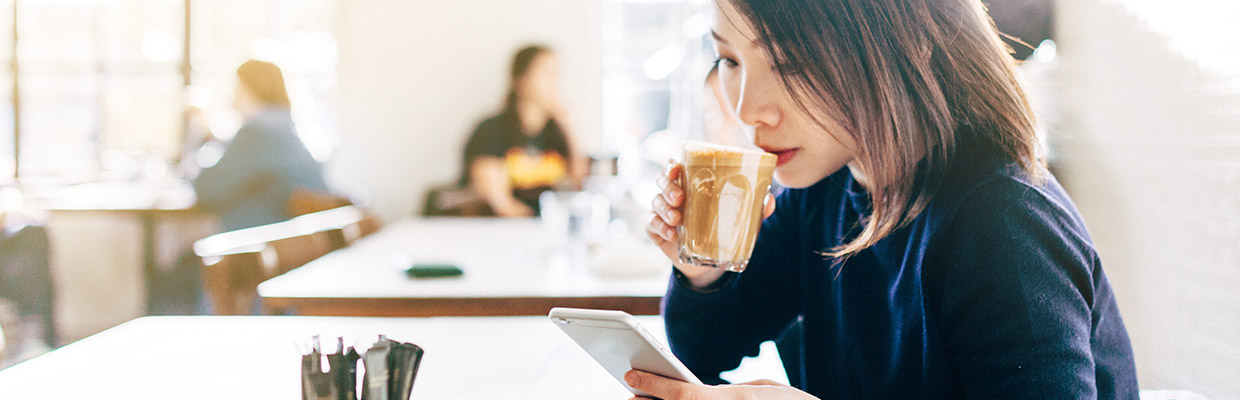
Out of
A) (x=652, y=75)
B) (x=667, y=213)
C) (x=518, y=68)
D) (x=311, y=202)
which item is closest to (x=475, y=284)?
(x=667, y=213)

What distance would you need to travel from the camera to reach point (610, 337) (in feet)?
2.42

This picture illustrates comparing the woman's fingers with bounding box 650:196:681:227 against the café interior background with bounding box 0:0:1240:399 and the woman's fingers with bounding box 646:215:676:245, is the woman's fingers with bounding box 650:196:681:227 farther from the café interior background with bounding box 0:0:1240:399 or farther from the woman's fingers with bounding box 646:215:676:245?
the café interior background with bounding box 0:0:1240:399

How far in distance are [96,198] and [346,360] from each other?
4.40 meters

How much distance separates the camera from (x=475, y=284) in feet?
5.64

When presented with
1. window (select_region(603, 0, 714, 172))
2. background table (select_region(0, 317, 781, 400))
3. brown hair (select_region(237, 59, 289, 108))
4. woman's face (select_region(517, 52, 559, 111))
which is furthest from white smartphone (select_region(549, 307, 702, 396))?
window (select_region(603, 0, 714, 172))

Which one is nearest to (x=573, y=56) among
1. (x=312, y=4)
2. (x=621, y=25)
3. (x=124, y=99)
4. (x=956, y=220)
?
(x=621, y=25)

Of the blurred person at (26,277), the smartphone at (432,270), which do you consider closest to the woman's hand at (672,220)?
the smartphone at (432,270)

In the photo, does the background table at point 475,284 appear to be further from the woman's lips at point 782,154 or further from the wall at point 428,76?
the wall at point 428,76

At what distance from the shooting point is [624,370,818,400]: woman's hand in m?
0.73

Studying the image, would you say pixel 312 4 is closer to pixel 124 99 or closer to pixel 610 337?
pixel 124 99

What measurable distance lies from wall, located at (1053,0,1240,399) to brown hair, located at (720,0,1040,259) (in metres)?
1.68

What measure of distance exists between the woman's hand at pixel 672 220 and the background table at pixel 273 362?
0.64 ft

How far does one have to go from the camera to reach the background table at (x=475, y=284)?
1.58 meters

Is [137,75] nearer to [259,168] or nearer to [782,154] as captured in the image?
[259,168]
